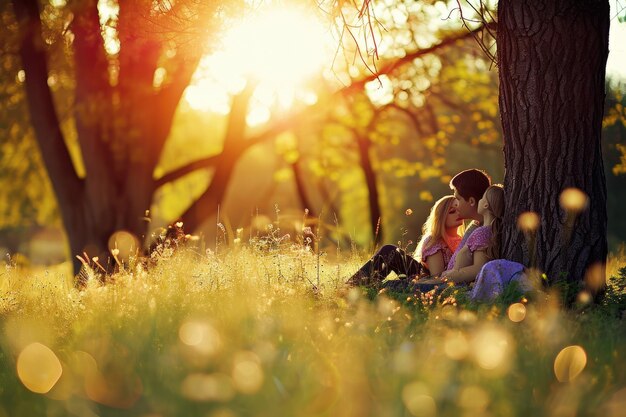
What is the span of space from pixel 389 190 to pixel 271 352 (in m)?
28.9

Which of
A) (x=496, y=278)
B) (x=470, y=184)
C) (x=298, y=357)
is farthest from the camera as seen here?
(x=470, y=184)

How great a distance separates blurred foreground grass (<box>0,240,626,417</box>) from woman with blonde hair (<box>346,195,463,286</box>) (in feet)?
3.36

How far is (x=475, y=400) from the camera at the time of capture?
319 centimetres

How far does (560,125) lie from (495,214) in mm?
916

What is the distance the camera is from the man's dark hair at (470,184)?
6.80 meters

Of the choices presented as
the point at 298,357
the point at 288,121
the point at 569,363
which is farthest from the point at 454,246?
the point at 288,121

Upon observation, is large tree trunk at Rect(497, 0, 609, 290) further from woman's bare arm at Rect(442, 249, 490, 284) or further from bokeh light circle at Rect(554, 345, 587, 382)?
bokeh light circle at Rect(554, 345, 587, 382)

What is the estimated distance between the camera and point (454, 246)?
7129 millimetres

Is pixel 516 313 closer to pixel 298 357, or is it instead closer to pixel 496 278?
pixel 496 278

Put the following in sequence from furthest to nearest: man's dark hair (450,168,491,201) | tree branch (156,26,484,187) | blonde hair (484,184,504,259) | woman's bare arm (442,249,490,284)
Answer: tree branch (156,26,484,187)
man's dark hair (450,168,491,201)
blonde hair (484,184,504,259)
woman's bare arm (442,249,490,284)

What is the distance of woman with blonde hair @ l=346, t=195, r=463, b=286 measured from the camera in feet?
22.9

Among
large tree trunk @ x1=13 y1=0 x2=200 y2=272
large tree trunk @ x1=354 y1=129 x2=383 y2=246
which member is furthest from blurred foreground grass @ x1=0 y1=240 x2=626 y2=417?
large tree trunk @ x1=354 y1=129 x2=383 y2=246

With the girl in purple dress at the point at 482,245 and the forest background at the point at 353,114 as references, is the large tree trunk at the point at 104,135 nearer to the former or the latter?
the forest background at the point at 353,114

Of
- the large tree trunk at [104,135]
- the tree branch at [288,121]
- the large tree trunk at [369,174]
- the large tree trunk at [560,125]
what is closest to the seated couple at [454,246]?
the large tree trunk at [560,125]
